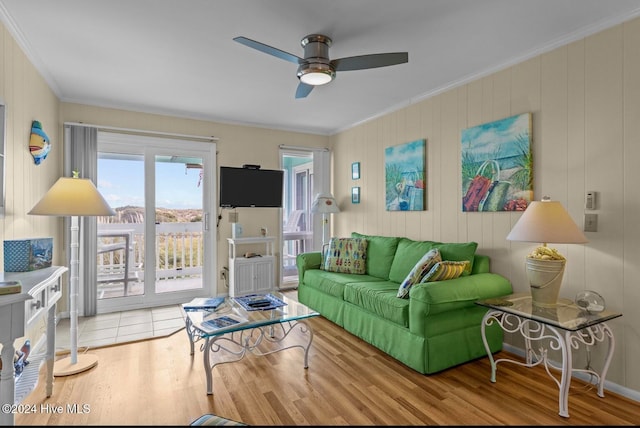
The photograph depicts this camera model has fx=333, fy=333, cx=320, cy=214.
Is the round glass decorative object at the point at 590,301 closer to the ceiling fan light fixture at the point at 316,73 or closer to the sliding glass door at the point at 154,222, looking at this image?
the ceiling fan light fixture at the point at 316,73

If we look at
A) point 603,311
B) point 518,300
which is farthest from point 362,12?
point 603,311

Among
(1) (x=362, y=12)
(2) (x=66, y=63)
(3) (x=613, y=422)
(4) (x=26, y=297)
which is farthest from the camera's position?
(2) (x=66, y=63)

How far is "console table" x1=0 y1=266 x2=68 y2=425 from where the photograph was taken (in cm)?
144

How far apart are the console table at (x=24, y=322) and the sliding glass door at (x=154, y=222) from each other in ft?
4.90

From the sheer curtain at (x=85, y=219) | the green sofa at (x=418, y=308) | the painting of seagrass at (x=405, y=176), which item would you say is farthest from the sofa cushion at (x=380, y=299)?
the sheer curtain at (x=85, y=219)

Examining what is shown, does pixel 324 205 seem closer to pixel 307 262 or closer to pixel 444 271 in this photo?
pixel 307 262

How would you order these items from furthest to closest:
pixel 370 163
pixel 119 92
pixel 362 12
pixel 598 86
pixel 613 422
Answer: pixel 370 163 → pixel 119 92 → pixel 598 86 → pixel 362 12 → pixel 613 422

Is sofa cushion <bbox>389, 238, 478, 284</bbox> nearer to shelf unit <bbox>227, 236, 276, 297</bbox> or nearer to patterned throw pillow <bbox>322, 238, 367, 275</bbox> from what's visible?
patterned throw pillow <bbox>322, 238, 367, 275</bbox>

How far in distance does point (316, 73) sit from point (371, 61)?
0.39 metres

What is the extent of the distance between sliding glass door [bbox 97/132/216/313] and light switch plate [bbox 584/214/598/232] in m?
3.93

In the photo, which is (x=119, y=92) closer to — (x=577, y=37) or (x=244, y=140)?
(x=244, y=140)

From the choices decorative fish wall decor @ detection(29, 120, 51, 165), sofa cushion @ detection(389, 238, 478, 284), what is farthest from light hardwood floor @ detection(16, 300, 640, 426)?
decorative fish wall decor @ detection(29, 120, 51, 165)

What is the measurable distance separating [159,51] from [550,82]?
3050 millimetres

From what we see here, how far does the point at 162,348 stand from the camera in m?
2.89
